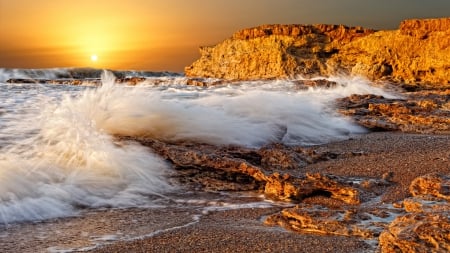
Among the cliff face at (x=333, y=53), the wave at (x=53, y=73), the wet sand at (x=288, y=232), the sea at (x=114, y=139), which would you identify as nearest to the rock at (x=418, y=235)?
the wet sand at (x=288, y=232)

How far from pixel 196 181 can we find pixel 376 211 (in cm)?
164

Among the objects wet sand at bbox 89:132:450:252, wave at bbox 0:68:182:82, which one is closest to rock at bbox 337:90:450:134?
wet sand at bbox 89:132:450:252

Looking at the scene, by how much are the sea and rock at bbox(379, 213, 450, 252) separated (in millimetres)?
1215

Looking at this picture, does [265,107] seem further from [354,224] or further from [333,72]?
[333,72]

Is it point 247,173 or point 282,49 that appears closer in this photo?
point 247,173

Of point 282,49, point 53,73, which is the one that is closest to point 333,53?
point 282,49

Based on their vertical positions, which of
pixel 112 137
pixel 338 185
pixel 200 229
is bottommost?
pixel 200 229

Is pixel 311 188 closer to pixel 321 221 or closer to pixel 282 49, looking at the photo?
pixel 321 221

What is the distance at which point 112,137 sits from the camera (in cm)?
490

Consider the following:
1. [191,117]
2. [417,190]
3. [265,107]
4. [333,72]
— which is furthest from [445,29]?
[417,190]

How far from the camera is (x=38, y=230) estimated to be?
2914 millimetres

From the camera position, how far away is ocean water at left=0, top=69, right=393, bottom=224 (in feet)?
11.7

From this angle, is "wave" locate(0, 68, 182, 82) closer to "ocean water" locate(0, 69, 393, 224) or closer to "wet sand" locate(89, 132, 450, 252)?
"ocean water" locate(0, 69, 393, 224)

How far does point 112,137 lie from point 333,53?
3015 cm
